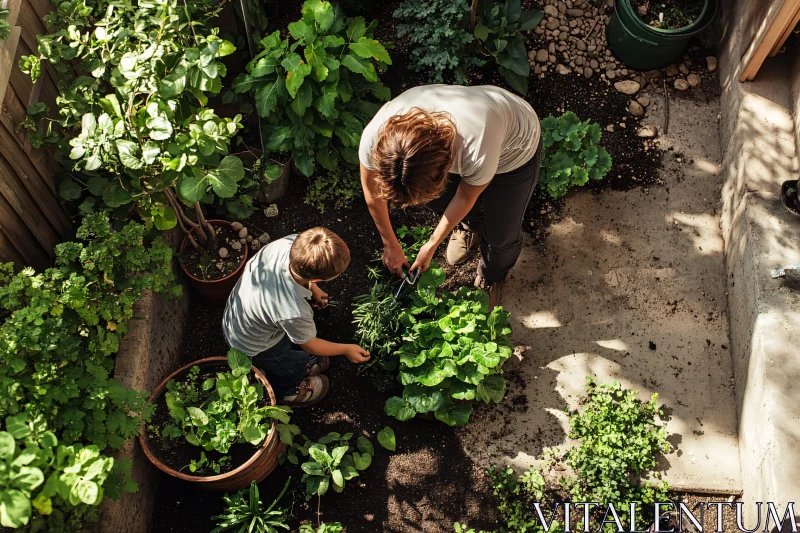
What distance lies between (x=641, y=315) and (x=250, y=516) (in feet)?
8.46

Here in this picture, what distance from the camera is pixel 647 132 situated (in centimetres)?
468

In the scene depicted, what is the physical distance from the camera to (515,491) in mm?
3654

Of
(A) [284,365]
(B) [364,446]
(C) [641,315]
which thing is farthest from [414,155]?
(C) [641,315]

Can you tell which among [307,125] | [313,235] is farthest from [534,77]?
[313,235]

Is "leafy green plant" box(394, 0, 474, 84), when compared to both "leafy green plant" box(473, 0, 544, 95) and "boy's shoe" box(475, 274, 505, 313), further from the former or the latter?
"boy's shoe" box(475, 274, 505, 313)

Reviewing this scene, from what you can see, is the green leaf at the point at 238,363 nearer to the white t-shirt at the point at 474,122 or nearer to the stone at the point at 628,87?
the white t-shirt at the point at 474,122

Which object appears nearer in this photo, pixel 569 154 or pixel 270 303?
pixel 270 303

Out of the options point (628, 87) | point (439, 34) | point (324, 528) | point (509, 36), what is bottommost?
point (324, 528)

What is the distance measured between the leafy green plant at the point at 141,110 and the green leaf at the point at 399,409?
1.42 meters

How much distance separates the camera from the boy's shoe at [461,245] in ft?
13.8

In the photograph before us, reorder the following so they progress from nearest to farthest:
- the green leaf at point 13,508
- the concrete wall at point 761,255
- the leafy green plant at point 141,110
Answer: the green leaf at point 13,508 < the leafy green plant at point 141,110 < the concrete wall at point 761,255

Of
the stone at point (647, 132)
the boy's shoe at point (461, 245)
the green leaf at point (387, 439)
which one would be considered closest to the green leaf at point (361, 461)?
the green leaf at point (387, 439)

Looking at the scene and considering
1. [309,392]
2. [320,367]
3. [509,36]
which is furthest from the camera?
[509,36]

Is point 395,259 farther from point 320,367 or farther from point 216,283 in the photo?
point 216,283
